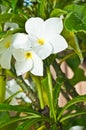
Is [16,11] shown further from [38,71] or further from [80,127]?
[80,127]

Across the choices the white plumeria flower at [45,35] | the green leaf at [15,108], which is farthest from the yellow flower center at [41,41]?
the green leaf at [15,108]

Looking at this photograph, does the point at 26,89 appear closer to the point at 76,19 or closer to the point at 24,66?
the point at 24,66

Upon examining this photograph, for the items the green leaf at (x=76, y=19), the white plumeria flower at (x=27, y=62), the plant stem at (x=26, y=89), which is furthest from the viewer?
the plant stem at (x=26, y=89)

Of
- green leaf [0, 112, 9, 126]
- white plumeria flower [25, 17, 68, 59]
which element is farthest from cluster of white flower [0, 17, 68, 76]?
green leaf [0, 112, 9, 126]

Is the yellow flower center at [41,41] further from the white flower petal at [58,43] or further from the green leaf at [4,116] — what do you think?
the green leaf at [4,116]

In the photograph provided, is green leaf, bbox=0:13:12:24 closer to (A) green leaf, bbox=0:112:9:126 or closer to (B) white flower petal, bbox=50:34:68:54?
(B) white flower petal, bbox=50:34:68:54

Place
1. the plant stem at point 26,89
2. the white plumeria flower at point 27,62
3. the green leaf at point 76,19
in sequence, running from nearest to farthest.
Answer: the green leaf at point 76,19, the white plumeria flower at point 27,62, the plant stem at point 26,89

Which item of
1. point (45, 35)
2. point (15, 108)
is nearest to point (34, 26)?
point (45, 35)
